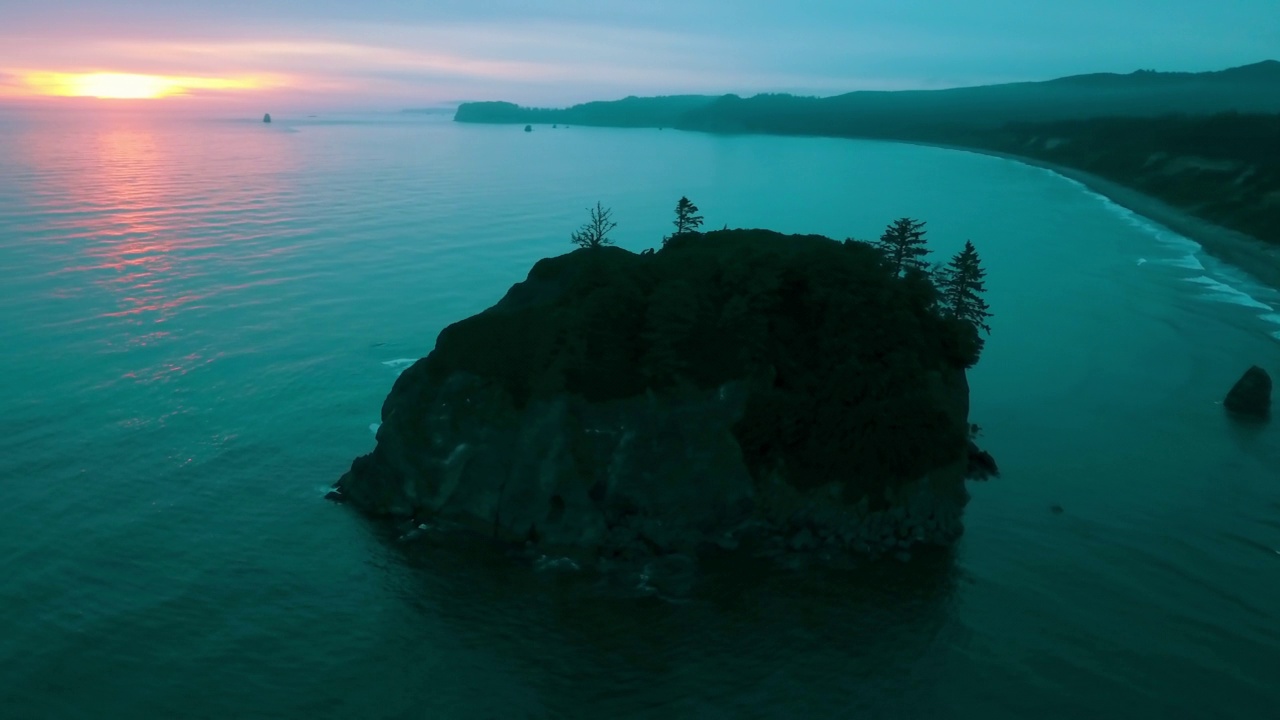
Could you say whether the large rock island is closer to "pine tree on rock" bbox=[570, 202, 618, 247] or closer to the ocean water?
the ocean water

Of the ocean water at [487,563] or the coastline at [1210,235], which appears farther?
the coastline at [1210,235]

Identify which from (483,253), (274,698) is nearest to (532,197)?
(483,253)

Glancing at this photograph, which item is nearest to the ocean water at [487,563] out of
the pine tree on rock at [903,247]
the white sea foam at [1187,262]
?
the pine tree on rock at [903,247]

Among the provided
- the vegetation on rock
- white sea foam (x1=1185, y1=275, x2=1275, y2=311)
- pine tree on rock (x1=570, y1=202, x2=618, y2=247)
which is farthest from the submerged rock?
pine tree on rock (x1=570, y1=202, x2=618, y2=247)

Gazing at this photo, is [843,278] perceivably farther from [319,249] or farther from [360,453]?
[319,249]

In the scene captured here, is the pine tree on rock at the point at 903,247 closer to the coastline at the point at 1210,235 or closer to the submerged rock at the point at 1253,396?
the submerged rock at the point at 1253,396

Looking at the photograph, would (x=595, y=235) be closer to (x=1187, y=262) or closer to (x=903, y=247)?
(x=903, y=247)
